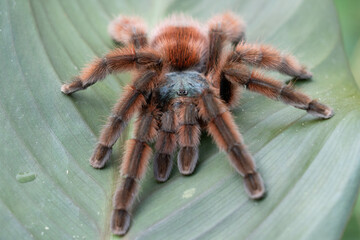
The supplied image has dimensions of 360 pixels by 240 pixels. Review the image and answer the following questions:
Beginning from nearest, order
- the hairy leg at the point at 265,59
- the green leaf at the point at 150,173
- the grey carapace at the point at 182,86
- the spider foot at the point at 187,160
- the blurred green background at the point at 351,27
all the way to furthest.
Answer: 1. the green leaf at the point at 150,173
2. the spider foot at the point at 187,160
3. the grey carapace at the point at 182,86
4. the hairy leg at the point at 265,59
5. the blurred green background at the point at 351,27

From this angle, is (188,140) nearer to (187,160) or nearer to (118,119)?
(187,160)

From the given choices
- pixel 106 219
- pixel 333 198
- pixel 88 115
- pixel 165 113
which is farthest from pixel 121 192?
pixel 333 198

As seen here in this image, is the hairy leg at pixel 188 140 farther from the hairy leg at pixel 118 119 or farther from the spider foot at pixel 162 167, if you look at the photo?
the hairy leg at pixel 118 119

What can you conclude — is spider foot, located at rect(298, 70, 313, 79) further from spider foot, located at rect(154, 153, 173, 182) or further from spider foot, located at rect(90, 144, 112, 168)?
spider foot, located at rect(90, 144, 112, 168)

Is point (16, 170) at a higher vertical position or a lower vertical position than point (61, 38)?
lower

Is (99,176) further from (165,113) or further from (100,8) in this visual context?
(100,8)

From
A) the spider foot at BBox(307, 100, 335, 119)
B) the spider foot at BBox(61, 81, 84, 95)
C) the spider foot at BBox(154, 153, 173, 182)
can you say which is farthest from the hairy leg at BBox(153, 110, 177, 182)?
the spider foot at BBox(307, 100, 335, 119)

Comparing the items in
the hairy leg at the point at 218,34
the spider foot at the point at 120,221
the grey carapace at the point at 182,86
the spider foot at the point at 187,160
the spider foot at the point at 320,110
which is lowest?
the spider foot at the point at 120,221

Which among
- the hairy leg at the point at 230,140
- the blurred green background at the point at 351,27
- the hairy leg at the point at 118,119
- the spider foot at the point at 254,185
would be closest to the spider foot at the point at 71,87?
the hairy leg at the point at 118,119
